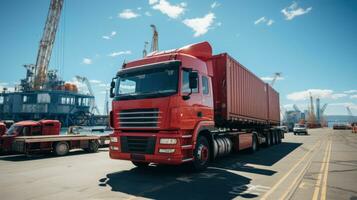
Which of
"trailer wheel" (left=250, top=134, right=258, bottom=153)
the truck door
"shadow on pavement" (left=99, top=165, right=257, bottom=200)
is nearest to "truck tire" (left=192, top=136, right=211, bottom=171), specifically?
"shadow on pavement" (left=99, top=165, right=257, bottom=200)

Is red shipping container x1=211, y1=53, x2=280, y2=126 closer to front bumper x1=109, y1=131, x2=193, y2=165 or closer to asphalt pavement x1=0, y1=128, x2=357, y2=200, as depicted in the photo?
asphalt pavement x1=0, y1=128, x2=357, y2=200

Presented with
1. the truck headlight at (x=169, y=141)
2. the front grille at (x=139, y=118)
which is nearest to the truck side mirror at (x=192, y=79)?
the front grille at (x=139, y=118)

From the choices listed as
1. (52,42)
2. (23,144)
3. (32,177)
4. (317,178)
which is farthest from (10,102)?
(317,178)

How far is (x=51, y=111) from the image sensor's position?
2970 inches

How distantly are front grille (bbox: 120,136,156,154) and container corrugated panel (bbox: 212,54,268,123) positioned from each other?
4.01m

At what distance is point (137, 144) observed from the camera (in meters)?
7.17

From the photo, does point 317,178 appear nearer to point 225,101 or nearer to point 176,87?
point 225,101

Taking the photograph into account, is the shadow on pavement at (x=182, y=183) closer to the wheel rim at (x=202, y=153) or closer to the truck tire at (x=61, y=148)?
the wheel rim at (x=202, y=153)

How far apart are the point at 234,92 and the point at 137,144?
5571 mm

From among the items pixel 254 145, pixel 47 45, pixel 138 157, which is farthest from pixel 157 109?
pixel 47 45

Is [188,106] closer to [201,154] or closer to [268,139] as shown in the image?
[201,154]

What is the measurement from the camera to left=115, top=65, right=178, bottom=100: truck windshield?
23.1 feet

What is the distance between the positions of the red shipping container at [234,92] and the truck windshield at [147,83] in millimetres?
3488

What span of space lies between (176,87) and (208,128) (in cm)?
226
